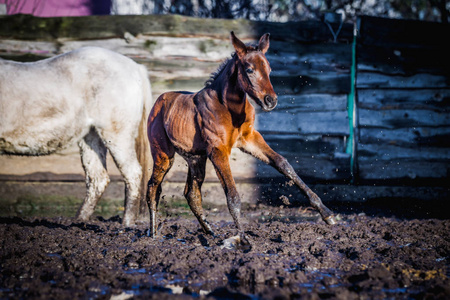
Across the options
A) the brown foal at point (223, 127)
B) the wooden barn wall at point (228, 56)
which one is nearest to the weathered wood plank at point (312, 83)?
the wooden barn wall at point (228, 56)

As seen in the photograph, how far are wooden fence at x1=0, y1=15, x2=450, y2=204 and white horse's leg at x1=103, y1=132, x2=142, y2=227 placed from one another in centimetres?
122

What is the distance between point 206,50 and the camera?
670cm

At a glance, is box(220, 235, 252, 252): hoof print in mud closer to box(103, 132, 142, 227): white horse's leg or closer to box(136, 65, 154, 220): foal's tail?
box(103, 132, 142, 227): white horse's leg

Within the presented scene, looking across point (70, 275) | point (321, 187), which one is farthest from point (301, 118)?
point (70, 275)

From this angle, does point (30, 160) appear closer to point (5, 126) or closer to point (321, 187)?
point (5, 126)

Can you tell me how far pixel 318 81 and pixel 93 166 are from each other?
144 inches

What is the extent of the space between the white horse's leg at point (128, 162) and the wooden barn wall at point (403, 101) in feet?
11.3

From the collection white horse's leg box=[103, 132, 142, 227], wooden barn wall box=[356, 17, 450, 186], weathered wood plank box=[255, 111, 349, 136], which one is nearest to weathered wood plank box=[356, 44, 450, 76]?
wooden barn wall box=[356, 17, 450, 186]

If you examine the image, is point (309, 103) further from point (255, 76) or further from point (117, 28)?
point (255, 76)

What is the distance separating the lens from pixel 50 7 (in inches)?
361

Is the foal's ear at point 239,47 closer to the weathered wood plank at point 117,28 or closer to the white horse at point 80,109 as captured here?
the white horse at point 80,109

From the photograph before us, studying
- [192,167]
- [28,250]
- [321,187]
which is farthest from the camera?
[321,187]

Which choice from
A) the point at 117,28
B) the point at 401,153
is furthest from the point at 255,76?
the point at 401,153

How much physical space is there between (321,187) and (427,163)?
170cm
